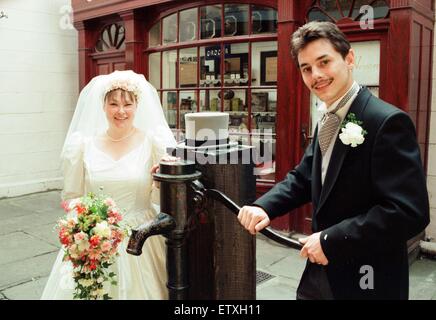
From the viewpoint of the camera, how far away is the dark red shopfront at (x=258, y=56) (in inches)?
179

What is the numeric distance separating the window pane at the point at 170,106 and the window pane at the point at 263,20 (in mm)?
1673

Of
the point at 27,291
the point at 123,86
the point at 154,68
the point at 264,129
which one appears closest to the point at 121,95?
the point at 123,86

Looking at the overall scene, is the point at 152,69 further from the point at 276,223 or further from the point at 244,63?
the point at 276,223

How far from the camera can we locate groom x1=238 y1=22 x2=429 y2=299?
1505mm

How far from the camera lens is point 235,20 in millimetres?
5887

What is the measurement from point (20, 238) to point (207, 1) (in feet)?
12.2

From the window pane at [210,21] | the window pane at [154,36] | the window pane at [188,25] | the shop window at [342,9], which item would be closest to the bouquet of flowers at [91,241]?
the shop window at [342,9]

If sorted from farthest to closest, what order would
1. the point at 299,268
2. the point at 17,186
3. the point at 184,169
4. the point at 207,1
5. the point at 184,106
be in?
the point at 17,186 < the point at 184,106 < the point at 207,1 < the point at 299,268 < the point at 184,169

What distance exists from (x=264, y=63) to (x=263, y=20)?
0.50 m

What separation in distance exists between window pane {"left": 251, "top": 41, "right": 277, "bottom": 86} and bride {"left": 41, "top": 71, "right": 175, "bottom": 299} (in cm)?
274

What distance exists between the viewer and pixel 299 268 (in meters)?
4.59

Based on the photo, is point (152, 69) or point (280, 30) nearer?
point (280, 30)
